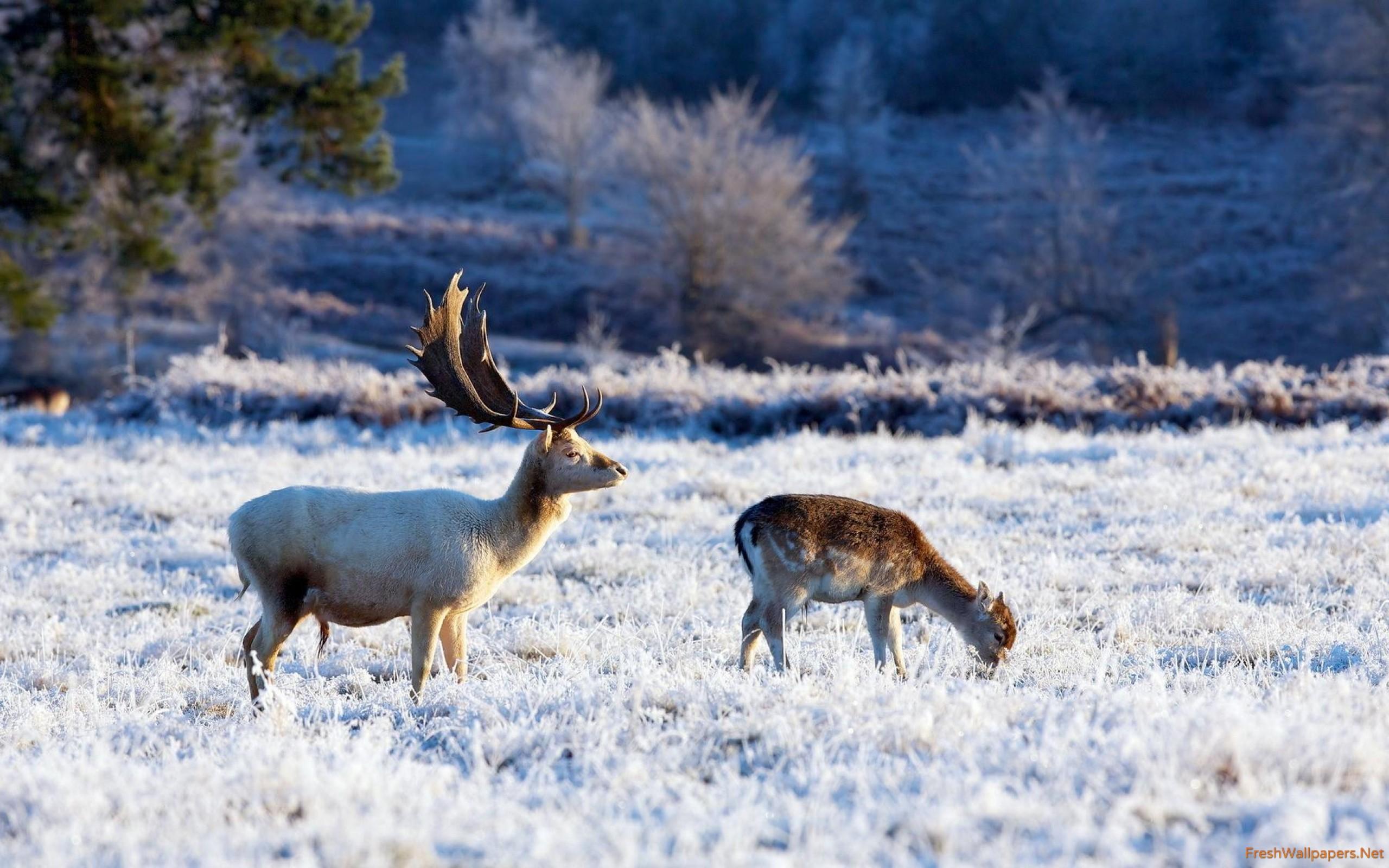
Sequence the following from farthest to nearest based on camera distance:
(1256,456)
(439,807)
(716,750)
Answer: (1256,456), (716,750), (439,807)

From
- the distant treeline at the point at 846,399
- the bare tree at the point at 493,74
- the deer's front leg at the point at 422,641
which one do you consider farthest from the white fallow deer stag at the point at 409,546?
the bare tree at the point at 493,74

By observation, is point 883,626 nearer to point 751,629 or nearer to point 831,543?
point 831,543

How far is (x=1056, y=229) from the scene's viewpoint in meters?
48.1

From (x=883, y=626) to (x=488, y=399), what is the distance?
89.6 inches

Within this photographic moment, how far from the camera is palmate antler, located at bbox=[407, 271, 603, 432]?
6.46m

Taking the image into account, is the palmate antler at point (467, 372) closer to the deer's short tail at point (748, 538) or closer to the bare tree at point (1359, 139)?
the deer's short tail at point (748, 538)

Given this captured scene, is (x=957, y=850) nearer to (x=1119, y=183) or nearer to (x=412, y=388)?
(x=412, y=388)

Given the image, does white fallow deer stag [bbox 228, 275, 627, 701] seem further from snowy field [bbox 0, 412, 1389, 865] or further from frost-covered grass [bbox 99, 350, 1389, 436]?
frost-covered grass [bbox 99, 350, 1389, 436]

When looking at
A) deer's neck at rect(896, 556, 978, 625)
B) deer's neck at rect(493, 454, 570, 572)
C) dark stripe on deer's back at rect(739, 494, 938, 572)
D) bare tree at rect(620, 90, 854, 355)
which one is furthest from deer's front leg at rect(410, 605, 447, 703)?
bare tree at rect(620, 90, 854, 355)

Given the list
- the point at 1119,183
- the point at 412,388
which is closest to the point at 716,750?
the point at 412,388

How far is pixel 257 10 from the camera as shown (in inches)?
797

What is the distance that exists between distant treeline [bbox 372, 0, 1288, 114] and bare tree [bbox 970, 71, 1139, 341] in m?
21.7

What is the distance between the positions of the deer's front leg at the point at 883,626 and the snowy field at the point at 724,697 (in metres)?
0.24

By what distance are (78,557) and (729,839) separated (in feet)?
25.5
